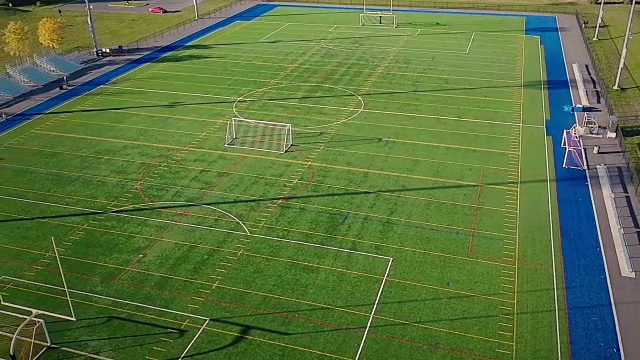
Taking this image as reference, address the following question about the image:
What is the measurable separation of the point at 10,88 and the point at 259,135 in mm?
19567

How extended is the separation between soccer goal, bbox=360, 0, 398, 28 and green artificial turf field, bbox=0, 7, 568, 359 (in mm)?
16284

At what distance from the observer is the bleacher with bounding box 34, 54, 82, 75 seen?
4612cm

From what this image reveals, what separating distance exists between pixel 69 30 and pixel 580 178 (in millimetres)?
51945

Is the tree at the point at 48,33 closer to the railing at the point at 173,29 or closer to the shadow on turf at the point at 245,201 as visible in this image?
the railing at the point at 173,29

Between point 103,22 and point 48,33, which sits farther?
point 103,22

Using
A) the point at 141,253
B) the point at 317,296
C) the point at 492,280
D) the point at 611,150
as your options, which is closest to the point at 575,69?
the point at 611,150

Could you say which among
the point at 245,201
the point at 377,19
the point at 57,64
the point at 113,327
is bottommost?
the point at 113,327

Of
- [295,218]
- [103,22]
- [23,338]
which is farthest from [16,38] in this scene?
[23,338]

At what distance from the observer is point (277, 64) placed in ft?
160

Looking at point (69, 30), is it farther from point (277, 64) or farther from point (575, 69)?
point (575, 69)

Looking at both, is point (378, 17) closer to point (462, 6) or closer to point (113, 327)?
point (462, 6)

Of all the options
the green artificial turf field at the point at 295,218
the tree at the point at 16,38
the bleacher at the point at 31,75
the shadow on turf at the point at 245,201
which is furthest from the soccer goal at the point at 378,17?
the shadow on turf at the point at 245,201

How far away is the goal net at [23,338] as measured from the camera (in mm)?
19516

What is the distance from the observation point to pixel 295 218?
89.1ft
